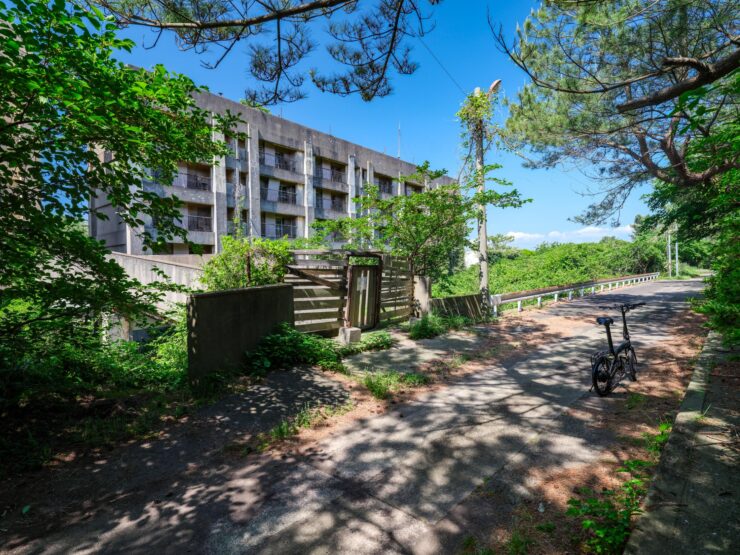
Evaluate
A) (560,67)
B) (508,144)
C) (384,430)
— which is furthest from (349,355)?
(508,144)

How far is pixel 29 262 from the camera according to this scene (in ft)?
13.0

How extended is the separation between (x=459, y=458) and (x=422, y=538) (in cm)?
125

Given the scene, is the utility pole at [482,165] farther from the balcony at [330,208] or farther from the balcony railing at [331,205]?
the balcony railing at [331,205]

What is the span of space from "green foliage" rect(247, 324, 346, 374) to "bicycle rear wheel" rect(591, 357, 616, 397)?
13.5ft

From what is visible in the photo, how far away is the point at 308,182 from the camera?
30.5 metres

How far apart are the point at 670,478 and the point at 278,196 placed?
2900 cm

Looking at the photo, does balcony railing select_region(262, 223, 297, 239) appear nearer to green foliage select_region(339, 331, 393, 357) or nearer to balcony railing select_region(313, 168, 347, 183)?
balcony railing select_region(313, 168, 347, 183)

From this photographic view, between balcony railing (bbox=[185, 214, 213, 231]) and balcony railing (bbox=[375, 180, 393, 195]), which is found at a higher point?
balcony railing (bbox=[375, 180, 393, 195])

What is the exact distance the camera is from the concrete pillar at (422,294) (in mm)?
11797

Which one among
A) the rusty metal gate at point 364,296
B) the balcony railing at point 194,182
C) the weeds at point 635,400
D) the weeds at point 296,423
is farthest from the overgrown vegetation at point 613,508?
the balcony railing at point 194,182

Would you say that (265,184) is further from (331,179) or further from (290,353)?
(290,353)

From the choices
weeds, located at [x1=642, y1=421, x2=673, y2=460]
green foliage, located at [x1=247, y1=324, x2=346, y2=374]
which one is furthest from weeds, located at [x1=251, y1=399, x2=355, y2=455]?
weeds, located at [x1=642, y1=421, x2=673, y2=460]

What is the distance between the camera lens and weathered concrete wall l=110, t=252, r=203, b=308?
1089cm

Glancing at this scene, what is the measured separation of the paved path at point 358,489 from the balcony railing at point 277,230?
2517 centimetres
